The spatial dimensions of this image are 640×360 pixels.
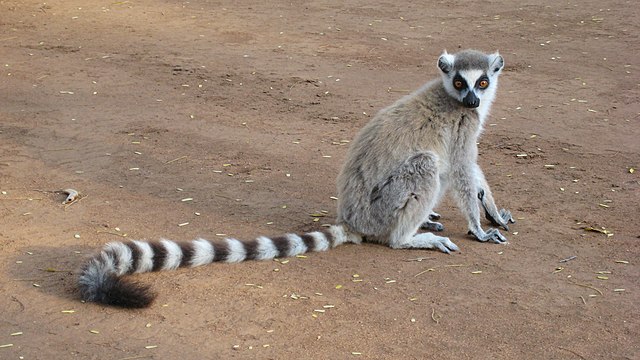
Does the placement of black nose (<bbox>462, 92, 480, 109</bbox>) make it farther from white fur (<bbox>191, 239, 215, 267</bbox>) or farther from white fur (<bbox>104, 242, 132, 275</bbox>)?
white fur (<bbox>104, 242, 132, 275</bbox>)

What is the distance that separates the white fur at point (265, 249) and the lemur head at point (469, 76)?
6.71ft

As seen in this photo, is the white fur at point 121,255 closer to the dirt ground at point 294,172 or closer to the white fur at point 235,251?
the dirt ground at point 294,172

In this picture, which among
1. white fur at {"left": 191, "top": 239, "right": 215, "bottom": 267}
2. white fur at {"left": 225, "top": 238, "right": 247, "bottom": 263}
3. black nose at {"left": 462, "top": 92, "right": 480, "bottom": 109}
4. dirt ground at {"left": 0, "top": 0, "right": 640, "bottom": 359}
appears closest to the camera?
dirt ground at {"left": 0, "top": 0, "right": 640, "bottom": 359}

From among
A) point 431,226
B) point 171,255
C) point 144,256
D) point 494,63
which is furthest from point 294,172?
point 144,256

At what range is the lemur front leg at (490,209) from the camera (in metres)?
7.77

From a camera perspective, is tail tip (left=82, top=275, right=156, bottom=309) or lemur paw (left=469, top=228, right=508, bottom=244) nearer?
tail tip (left=82, top=275, right=156, bottom=309)

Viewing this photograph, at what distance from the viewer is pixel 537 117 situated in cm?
1097

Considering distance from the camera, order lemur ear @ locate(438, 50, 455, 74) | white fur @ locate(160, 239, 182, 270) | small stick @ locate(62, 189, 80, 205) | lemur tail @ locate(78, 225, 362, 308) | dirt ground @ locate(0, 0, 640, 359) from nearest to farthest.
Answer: dirt ground @ locate(0, 0, 640, 359) < lemur tail @ locate(78, 225, 362, 308) < white fur @ locate(160, 239, 182, 270) < lemur ear @ locate(438, 50, 455, 74) < small stick @ locate(62, 189, 80, 205)

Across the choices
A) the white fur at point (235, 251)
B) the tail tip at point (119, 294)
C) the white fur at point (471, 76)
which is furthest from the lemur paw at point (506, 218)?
the tail tip at point (119, 294)

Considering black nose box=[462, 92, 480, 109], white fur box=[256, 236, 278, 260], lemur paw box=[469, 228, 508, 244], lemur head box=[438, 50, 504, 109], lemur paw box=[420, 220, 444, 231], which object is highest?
lemur head box=[438, 50, 504, 109]

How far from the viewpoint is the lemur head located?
24.5 feet

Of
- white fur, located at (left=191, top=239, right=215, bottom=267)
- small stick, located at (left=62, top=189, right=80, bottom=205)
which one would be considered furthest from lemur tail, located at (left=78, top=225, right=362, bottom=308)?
small stick, located at (left=62, top=189, right=80, bottom=205)

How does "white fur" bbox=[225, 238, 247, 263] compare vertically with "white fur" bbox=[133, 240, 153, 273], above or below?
below

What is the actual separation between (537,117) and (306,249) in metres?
5.01
